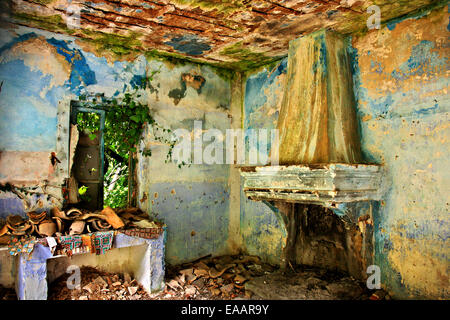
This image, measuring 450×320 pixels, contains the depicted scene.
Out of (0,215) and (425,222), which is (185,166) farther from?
(425,222)

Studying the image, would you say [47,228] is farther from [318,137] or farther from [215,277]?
[318,137]

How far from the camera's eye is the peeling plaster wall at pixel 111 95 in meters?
3.40

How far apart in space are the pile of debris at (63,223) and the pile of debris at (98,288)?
70cm

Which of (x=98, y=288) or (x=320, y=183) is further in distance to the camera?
(x=98, y=288)

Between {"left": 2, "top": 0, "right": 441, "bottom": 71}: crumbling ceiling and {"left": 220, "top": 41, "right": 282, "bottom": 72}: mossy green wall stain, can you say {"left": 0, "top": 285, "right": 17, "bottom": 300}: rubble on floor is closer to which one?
{"left": 2, "top": 0, "right": 441, "bottom": 71}: crumbling ceiling

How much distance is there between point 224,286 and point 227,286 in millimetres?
38

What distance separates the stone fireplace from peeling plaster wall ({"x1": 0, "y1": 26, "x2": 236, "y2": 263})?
1298 mm

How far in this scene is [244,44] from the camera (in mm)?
3939

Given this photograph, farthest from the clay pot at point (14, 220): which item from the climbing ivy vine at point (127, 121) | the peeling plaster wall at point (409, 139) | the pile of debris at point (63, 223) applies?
the peeling plaster wall at point (409, 139)

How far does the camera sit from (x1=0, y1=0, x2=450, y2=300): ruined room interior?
9.87 feet

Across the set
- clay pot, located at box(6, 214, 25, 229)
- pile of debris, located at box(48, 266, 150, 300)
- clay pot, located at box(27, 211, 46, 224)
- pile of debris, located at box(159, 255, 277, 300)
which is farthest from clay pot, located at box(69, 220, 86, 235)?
pile of debris, located at box(159, 255, 277, 300)

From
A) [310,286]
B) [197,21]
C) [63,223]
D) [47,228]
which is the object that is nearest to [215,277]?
[310,286]

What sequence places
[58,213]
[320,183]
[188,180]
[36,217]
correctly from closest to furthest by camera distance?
[320,183]
[36,217]
[58,213]
[188,180]

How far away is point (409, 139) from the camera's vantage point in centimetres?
314
